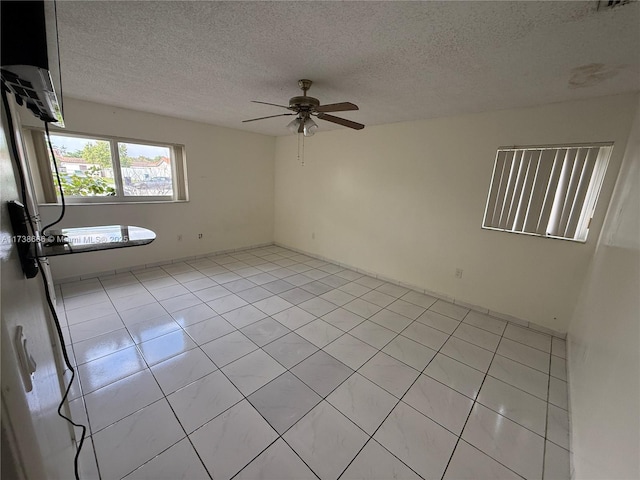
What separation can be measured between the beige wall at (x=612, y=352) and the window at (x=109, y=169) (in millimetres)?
4968

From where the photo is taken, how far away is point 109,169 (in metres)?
3.51

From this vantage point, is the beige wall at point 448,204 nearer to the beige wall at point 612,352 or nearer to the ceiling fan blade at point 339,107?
the beige wall at point 612,352

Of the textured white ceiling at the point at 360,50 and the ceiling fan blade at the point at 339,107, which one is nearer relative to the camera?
the textured white ceiling at the point at 360,50

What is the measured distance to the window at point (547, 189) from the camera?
93.4 inches

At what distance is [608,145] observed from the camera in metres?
2.24

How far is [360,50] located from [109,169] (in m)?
3.69

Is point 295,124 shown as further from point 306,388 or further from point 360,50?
point 306,388

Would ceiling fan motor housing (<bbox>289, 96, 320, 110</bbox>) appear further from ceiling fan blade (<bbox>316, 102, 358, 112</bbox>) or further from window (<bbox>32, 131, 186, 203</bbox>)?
window (<bbox>32, 131, 186, 203</bbox>)

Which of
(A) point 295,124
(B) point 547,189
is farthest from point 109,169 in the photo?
(B) point 547,189

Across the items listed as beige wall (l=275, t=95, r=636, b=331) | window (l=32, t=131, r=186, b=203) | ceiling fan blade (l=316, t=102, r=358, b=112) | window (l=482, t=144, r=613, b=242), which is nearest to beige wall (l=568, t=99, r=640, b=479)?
window (l=482, t=144, r=613, b=242)

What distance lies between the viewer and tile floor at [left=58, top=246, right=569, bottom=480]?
1.40 meters

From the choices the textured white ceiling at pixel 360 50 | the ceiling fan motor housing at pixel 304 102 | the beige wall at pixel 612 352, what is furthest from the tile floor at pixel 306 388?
the textured white ceiling at pixel 360 50

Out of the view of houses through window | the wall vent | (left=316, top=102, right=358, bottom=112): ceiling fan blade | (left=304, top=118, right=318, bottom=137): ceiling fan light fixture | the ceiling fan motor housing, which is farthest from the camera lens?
the view of houses through window

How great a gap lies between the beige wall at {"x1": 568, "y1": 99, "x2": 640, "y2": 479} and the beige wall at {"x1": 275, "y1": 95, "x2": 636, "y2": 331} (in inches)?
14.3
